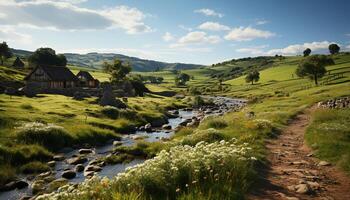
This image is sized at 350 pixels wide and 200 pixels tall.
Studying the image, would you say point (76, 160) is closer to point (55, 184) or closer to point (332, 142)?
point (55, 184)

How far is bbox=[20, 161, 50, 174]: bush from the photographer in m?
25.0

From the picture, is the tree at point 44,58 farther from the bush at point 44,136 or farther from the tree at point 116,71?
the bush at point 44,136

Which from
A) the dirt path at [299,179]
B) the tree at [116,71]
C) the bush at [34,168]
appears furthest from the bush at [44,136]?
the tree at [116,71]

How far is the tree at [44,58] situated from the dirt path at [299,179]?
5242 inches

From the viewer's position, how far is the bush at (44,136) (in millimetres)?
30892

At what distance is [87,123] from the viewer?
42938 millimetres

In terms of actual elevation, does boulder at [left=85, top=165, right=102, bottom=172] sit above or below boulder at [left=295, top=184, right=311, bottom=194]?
below

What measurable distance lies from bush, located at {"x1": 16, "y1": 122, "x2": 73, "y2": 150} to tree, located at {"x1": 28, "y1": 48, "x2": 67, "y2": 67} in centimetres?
Result: 11134

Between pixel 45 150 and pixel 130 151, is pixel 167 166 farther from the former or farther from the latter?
pixel 45 150

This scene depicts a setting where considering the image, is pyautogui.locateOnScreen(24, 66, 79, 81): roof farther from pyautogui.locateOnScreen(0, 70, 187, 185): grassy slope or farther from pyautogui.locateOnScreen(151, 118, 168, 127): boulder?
pyautogui.locateOnScreen(151, 118, 168, 127): boulder

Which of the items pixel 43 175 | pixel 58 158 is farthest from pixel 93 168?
pixel 58 158

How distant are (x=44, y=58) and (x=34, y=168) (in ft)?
404

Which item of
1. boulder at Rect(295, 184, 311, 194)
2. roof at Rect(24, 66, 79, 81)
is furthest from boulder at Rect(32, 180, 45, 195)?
roof at Rect(24, 66, 79, 81)

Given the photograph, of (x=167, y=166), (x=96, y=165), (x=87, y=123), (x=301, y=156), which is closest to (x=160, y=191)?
(x=167, y=166)
